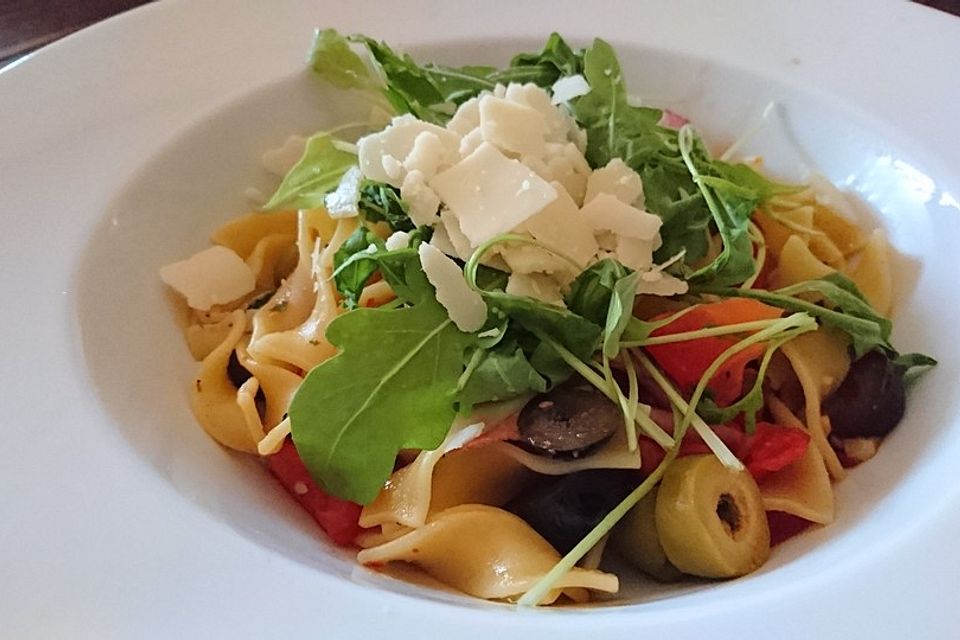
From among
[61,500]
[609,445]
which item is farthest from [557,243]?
[61,500]

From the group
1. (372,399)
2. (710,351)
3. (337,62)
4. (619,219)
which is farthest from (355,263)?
(337,62)

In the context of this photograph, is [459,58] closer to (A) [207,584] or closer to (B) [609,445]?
(B) [609,445]

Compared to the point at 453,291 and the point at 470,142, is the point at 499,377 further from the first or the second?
the point at 470,142

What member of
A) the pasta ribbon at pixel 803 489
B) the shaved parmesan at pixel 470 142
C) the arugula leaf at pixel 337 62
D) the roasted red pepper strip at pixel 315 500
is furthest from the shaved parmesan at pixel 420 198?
the pasta ribbon at pixel 803 489

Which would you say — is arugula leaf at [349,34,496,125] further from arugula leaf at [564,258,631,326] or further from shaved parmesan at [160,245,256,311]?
arugula leaf at [564,258,631,326]

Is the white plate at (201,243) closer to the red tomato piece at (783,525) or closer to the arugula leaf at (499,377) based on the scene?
the red tomato piece at (783,525)

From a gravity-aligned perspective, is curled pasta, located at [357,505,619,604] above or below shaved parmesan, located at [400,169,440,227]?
below

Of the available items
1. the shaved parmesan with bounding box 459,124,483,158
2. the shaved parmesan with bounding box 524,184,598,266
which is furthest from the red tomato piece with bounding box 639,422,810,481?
the shaved parmesan with bounding box 459,124,483,158
